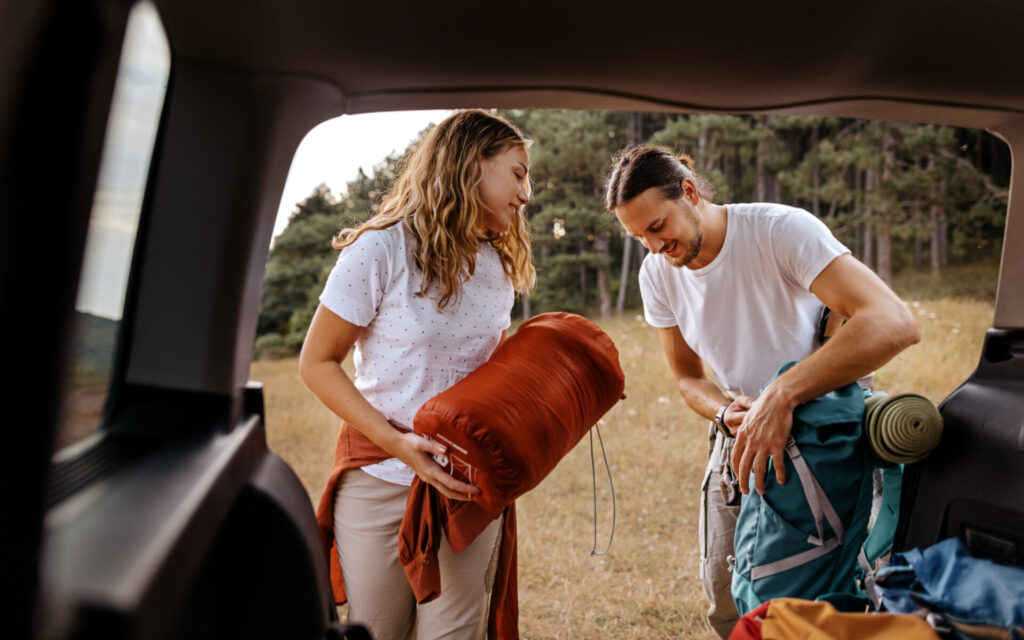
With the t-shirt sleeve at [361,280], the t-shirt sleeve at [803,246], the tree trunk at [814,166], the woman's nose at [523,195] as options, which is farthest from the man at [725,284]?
the tree trunk at [814,166]

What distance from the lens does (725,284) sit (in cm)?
239

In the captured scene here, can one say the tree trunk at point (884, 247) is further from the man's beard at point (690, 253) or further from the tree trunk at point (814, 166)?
the man's beard at point (690, 253)

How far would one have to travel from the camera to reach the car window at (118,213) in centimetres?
106

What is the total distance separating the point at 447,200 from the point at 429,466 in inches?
25.2

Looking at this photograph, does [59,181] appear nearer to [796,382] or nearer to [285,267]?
[796,382]

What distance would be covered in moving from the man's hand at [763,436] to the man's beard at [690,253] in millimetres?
644

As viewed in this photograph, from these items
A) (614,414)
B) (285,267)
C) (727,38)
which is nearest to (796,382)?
(727,38)

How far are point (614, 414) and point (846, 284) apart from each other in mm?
5429

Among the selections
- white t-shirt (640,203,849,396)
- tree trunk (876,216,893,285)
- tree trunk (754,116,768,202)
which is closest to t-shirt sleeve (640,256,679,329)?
white t-shirt (640,203,849,396)

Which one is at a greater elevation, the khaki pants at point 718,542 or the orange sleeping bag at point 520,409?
the orange sleeping bag at point 520,409

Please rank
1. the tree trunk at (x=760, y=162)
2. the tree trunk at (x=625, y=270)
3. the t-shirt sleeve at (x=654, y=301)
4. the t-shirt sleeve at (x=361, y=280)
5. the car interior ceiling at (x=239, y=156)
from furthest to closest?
1. the tree trunk at (x=760, y=162)
2. the tree trunk at (x=625, y=270)
3. the t-shirt sleeve at (x=654, y=301)
4. the t-shirt sleeve at (x=361, y=280)
5. the car interior ceiling at (x=239, y=156)

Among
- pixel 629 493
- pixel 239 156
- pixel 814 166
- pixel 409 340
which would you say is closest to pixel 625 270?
pixel 814 166

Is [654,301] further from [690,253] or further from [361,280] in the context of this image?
[361,280]

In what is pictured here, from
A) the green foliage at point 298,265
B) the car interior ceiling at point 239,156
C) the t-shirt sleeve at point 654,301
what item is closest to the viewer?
the car interior ceiling at point 239,156
